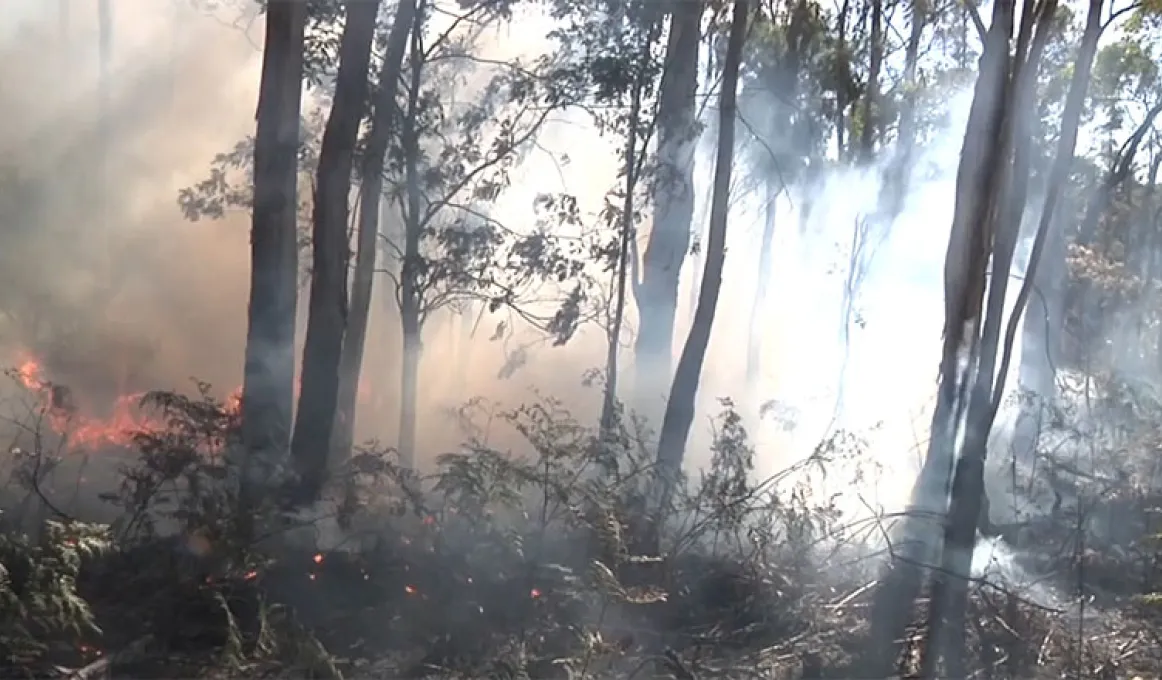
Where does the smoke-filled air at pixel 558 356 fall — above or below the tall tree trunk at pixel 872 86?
below

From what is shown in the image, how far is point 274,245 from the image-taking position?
9.09m

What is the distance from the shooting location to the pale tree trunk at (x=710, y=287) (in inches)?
436

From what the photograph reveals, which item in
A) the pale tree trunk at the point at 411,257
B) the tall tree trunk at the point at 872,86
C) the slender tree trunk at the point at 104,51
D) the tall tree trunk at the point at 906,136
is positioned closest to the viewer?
the pale tree trunk at the point at 411,257

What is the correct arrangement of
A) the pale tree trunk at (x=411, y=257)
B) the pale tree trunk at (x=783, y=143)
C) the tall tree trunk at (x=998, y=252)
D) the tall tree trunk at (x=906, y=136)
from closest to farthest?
the tall tree trunk at (x=998, y=252), the pale tree trunk at (x=411, y=257), the pale tree trunk at (x=783, y=143), the tall tree trunk at (x=906, y=136)

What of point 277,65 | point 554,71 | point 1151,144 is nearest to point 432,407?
point 554,71

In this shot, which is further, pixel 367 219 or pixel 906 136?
pixel 906 136

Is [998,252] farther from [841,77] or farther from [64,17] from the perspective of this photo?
[64,17]

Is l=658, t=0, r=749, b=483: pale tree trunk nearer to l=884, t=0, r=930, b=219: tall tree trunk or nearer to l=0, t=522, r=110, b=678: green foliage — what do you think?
l=0, t=522, r=110, b=678: green foliage

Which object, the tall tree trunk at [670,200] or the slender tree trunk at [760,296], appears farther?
the slender tree trunk at [760,296]

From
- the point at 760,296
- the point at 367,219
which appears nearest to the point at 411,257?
the point at 367,219

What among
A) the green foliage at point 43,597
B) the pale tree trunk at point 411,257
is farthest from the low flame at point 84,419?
the green foliage at point 43,597

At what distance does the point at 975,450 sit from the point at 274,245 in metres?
6.76

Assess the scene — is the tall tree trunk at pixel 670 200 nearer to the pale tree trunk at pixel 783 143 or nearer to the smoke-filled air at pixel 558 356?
the smoke-filled air at pixel 558 356

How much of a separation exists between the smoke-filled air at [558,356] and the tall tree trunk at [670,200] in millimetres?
62
